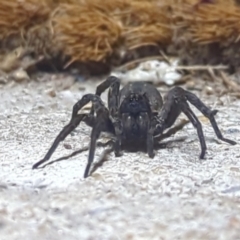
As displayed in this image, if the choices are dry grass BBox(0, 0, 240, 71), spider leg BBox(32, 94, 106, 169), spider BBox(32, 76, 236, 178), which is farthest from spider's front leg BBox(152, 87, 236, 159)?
dry grass BBox(0, 0, 240, 71)

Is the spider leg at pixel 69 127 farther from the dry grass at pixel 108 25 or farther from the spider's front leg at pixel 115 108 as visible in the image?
the dry grass at pixel 108 25

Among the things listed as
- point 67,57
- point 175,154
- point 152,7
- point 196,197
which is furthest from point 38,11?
point 196,197

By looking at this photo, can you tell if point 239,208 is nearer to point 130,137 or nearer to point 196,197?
point 196,197

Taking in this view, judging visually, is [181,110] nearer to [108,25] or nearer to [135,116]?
[135,116]

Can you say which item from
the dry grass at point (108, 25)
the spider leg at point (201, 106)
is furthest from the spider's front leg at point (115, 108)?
the dry grass at point (108, 25)

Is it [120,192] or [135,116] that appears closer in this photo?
[120,192]

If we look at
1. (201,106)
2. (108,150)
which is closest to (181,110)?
(201,106)
